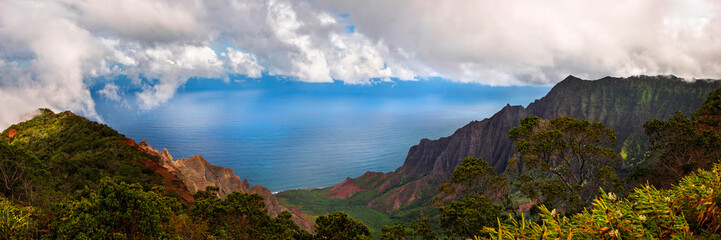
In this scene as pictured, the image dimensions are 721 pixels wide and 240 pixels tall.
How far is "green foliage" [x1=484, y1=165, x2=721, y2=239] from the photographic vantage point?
578 cm

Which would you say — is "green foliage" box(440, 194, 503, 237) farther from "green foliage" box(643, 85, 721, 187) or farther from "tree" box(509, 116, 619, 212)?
"green foliage" box(643, 85, 721, 187)

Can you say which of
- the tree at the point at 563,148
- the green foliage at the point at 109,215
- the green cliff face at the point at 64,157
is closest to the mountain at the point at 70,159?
the green cliff face at the point at 64,157

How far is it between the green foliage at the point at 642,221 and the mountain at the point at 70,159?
39.5 m

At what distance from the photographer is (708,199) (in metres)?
6.41

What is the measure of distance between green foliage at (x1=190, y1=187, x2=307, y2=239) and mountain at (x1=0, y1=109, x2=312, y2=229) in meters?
14.5

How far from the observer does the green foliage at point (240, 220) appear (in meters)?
27.4

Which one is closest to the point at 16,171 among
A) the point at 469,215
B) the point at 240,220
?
the point at 240,220

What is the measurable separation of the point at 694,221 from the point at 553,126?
27.9 metres

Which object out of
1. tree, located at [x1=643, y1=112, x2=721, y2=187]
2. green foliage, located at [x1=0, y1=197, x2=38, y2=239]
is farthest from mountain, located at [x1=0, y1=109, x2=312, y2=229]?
tree, located at [x1=643, y1=112, x2=721, y2=187]

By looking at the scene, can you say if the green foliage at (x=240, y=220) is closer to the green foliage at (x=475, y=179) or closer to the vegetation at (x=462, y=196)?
the vegetation at (x=462, y=196)

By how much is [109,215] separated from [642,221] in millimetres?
20439

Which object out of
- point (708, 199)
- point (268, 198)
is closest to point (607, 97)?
point (268, 198)

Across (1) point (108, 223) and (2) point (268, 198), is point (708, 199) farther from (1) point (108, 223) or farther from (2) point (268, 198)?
(2) point (268, 198)

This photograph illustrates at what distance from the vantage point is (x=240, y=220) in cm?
2911
